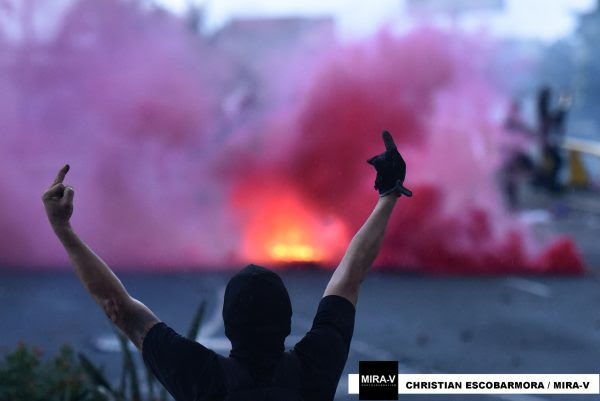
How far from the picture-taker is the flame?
13.4 meters

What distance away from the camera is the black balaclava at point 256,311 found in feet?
7.74

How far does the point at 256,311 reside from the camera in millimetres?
2361

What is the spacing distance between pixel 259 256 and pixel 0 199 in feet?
11.8

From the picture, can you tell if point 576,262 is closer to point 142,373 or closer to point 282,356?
point 142,373

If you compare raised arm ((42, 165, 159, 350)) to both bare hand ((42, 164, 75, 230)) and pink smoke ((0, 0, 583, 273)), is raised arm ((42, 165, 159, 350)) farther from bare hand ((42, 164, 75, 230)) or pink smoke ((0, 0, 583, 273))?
pink smoke ((0, 0, 583, 273))

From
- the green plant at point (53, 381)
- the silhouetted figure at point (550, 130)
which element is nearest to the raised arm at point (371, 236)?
the green plant at point (53, 381)

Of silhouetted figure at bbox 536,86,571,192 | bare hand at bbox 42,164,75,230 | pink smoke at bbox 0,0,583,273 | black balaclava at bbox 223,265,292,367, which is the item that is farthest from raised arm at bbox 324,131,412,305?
silhouetted figure at bbox 536,86,571,192

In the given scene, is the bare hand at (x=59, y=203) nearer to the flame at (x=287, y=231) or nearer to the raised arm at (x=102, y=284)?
the raised arm at (x=102, y=284)

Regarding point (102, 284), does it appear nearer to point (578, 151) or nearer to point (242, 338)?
point (242, 338)

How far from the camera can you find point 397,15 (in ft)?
45.1

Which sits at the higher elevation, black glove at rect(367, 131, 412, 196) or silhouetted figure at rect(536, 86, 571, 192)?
silhouetted figure at rect(536, 86, 571, 192)

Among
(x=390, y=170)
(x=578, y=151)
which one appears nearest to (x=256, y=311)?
(x=390, y=170)

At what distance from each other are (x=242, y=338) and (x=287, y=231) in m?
11.4

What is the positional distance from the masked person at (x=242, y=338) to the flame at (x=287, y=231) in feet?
35.3
